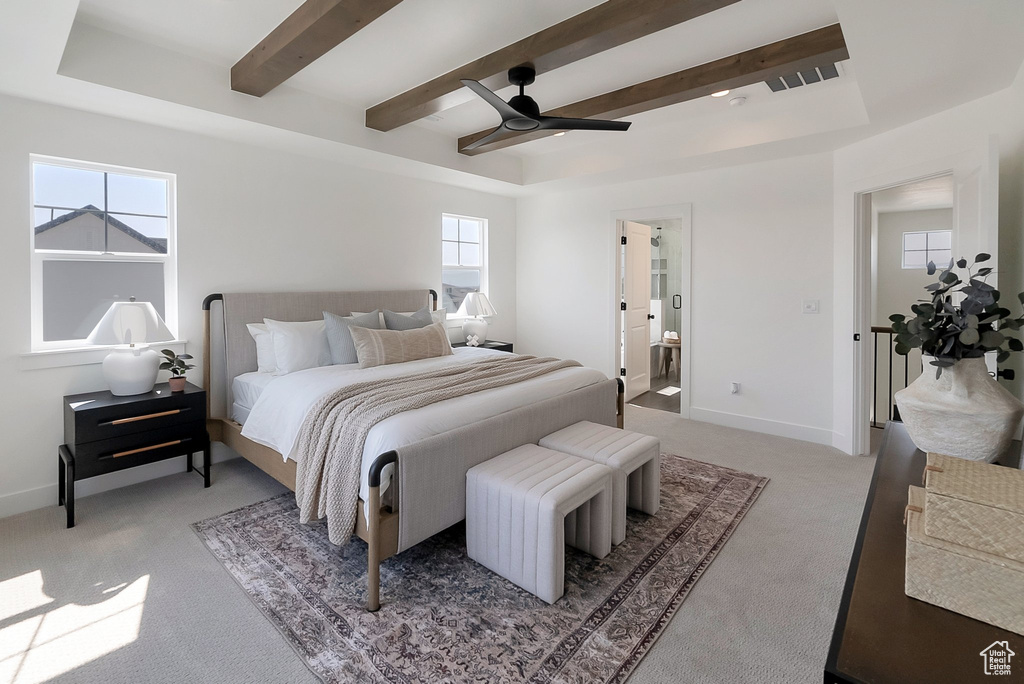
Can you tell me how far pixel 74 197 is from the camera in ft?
10.5

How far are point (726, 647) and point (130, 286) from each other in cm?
402

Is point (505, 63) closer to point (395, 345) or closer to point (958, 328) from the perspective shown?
point (395, 345)

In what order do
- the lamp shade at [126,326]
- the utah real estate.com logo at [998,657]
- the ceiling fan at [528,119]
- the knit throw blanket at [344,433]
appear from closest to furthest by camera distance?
the utah real estate.com logo at [998,657]
the knit throw blanket at [344,433]
the ceiling fan at [528,119]
the lamp shade at [126,326]

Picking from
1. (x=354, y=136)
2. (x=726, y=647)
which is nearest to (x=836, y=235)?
(x=726, y=647)

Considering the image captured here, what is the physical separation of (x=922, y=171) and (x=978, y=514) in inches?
128

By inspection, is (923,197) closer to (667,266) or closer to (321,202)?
(667,266)

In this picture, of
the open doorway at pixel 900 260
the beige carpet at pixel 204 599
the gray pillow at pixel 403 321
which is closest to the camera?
the beige carpet at pixel 204 599

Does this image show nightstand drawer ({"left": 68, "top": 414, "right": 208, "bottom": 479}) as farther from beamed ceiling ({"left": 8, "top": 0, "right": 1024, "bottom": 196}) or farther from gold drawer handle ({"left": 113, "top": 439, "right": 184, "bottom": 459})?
beamed ceiling ({"left": 8, "top": 0, "right": 1024, "bottom": 196})

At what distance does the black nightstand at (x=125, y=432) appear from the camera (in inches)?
113

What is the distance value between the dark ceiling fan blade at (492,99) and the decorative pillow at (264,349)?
2.30m

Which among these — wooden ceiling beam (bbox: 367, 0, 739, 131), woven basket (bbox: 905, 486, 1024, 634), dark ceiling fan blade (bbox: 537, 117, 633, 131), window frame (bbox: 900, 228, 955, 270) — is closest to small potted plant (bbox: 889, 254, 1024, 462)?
woven basket (bbox: 905, 486, 1024, 634)

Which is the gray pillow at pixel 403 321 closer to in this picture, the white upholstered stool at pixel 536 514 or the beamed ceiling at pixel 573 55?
the beamed ceiling at pixel 573 55

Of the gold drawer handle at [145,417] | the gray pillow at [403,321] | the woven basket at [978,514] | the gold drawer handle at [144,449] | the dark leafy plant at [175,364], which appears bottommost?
the gold drawer handle at [144,449]

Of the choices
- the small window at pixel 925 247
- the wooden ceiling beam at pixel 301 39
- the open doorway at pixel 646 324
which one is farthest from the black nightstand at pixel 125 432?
the small window at pixel 925 247
